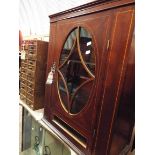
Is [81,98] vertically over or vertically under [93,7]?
under

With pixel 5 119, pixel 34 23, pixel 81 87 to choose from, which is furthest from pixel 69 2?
pixel 5 119

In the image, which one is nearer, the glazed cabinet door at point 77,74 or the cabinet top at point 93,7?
the cabinet top at point 93,7

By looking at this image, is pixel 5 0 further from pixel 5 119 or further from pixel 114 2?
pixel 114 2

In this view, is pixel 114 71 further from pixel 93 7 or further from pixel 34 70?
pixel 34 70

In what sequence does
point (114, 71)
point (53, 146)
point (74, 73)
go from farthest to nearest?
point (53, 146) < point (74, 73) < point (114, 71)

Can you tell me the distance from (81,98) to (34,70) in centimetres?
61

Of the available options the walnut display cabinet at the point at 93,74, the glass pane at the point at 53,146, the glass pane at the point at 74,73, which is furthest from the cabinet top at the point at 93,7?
the glass pane at the point at 53,146

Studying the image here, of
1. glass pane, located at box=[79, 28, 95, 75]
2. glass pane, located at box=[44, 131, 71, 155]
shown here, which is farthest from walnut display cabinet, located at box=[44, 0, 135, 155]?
glass pane, located at box=[44, 131, 71, 155]

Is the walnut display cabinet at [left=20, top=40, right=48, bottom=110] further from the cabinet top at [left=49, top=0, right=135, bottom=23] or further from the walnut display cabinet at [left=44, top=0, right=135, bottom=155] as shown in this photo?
the cabinet top at [left=49, top=0, right=135, bottom=23]

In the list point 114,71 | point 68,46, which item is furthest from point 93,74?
point 68,46

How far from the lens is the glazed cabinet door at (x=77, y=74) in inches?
27.4

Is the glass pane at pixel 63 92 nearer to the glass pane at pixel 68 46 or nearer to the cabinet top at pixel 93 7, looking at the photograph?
the glass pane at pixel 68 46

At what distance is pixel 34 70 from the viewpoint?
1236mm

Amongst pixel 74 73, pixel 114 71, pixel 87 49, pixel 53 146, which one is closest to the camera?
pixel 114 71
